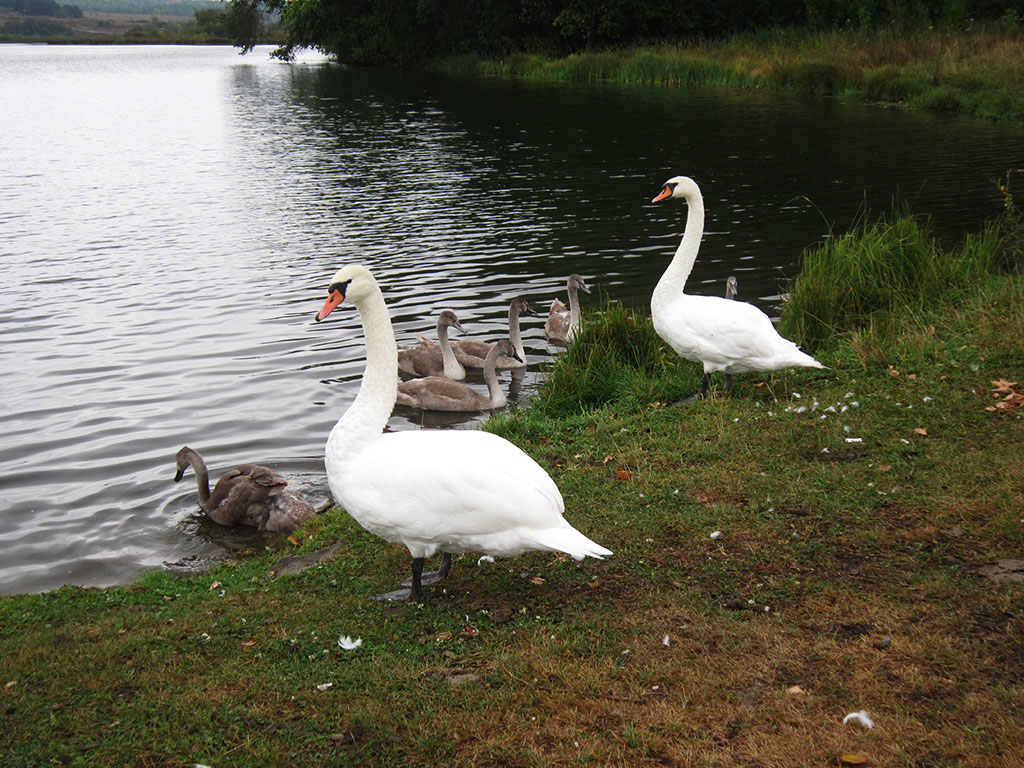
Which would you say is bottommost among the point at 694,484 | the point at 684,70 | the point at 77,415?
the point at 77,415

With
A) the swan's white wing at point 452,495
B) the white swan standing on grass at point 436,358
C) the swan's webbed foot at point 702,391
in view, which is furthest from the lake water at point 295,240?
the swan's webbed foot at point 702,391

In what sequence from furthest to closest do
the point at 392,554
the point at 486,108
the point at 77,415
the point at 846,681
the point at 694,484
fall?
the point at 486,108 → the point at 77,415 → the point at 694,484 → the point at 392,554 → the point at 846,681

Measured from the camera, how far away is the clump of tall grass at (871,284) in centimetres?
1019

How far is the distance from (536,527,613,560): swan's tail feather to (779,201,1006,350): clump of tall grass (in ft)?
19.3

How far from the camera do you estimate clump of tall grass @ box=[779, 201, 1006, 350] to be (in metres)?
10.2

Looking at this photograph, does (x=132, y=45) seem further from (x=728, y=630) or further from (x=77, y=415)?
(x=728, y=630)

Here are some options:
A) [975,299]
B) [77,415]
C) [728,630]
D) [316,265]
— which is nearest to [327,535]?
[728,630]

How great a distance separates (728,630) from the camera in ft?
15.8

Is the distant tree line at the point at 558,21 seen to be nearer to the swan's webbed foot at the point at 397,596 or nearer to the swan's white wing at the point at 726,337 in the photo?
the swan's white wing at the point at 726,337

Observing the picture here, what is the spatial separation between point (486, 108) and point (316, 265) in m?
24.5

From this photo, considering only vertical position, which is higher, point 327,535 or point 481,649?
point 481,649

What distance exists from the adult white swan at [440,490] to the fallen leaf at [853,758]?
1446mm

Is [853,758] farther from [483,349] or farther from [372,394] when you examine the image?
[483,349]

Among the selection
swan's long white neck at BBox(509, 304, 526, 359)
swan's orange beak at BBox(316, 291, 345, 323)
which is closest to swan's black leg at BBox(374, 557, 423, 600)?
swan's orange beak at BBox(316, 291, 345, 323)
